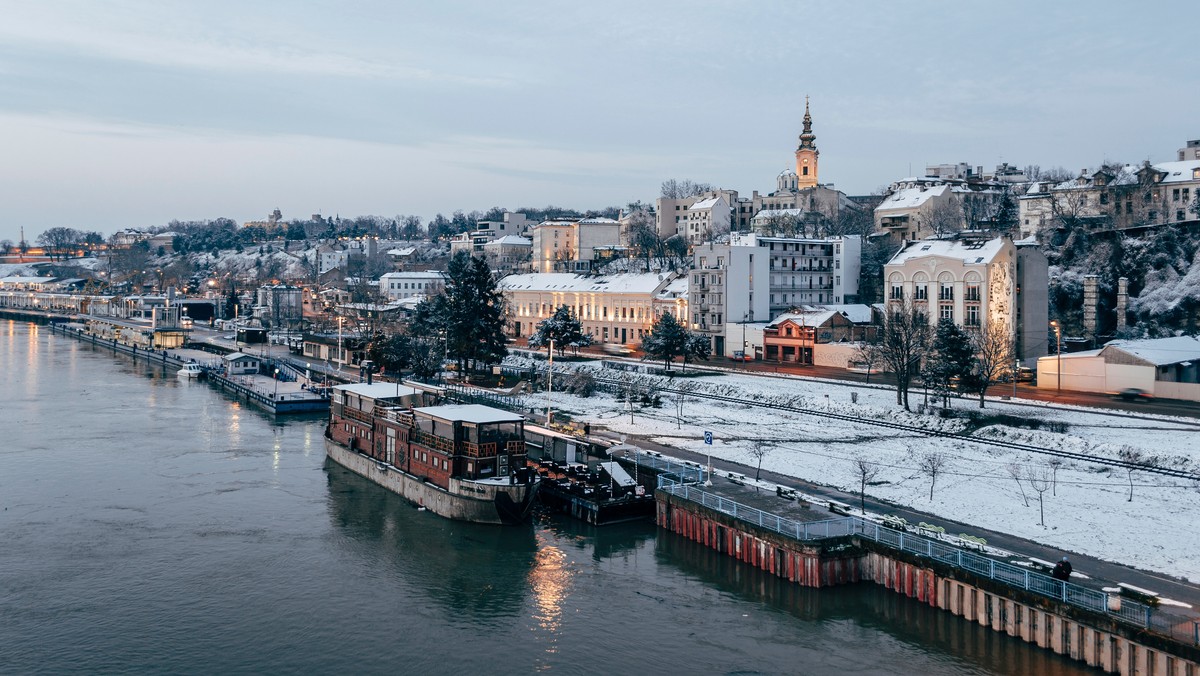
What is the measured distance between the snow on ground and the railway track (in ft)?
1.47

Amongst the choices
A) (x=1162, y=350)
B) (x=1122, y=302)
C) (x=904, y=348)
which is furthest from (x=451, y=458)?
(x=1122, y=302)

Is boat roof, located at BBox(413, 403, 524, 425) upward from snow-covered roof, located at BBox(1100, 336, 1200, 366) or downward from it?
downward

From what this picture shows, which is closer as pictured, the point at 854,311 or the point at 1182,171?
the point at 854,311

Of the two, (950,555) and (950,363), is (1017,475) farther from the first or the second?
(950,363)

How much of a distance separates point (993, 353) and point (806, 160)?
243 ft

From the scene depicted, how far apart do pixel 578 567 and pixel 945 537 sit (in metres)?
11.1

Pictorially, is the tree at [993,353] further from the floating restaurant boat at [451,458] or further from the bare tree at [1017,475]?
the floating restaurant boat at [451,458]

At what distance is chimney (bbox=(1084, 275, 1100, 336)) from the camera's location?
64.2 metres

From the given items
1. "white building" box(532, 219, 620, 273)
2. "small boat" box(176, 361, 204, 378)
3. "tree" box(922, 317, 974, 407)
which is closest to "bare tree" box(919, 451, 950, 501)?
"tree" box(922, 317, 974, 407)

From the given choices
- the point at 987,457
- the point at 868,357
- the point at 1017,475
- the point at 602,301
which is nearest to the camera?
the point at 1017,475

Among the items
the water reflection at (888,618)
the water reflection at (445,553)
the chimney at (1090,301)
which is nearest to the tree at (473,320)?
the water reflection at (445,553)

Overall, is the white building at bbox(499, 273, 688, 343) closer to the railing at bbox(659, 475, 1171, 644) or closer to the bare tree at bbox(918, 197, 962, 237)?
the bare tree at bbox(918, 197, 962, 237)

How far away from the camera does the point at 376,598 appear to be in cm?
2602

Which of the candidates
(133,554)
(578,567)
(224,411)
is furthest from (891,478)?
(224,411)
